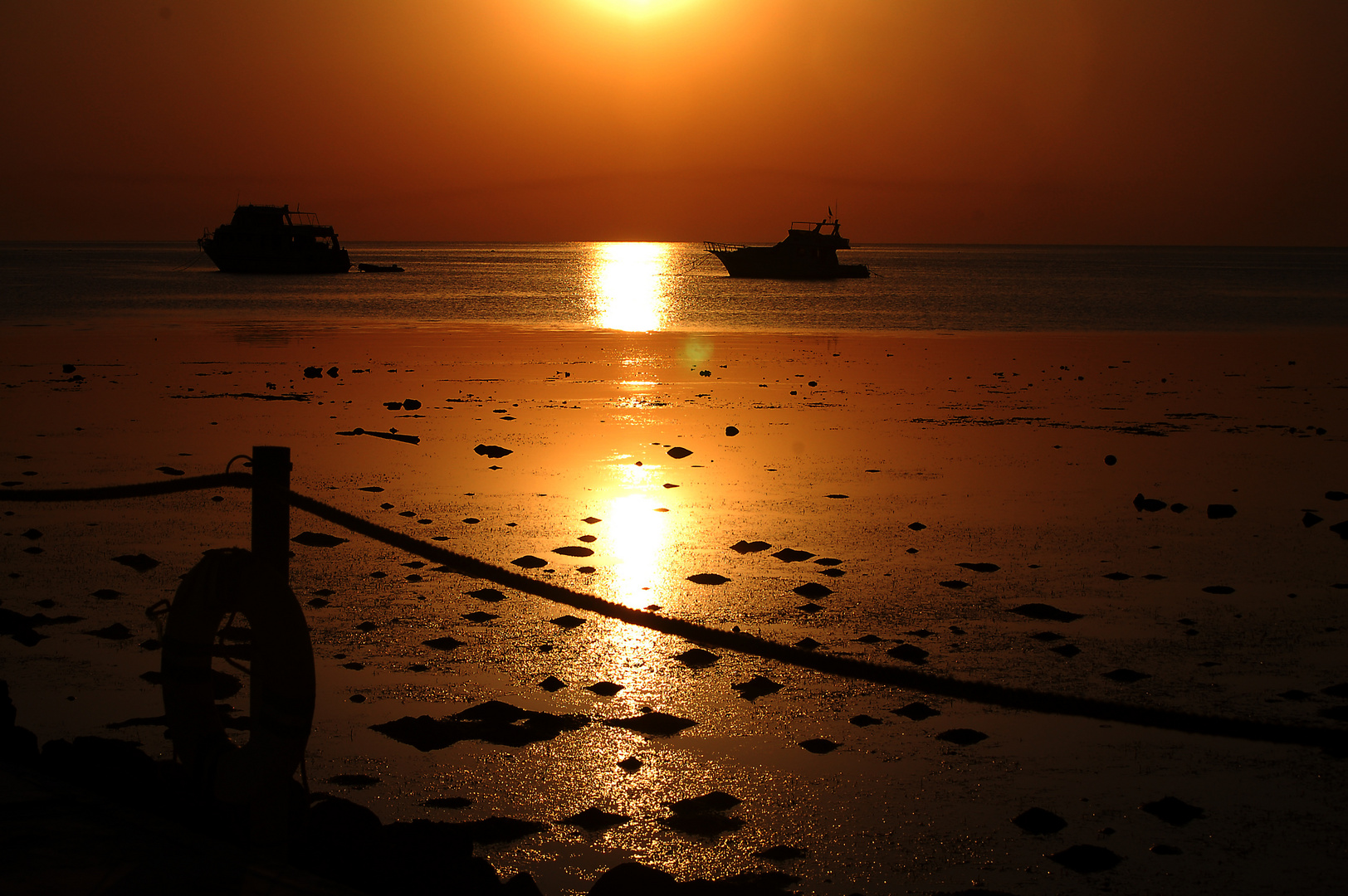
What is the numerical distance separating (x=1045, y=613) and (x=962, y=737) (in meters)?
2.52

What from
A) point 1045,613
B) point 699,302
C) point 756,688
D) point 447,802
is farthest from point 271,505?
point 699,302

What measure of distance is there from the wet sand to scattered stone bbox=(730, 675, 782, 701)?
0.07 m

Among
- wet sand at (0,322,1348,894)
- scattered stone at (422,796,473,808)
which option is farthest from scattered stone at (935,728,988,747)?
scattered stone at (422,796,473,808)

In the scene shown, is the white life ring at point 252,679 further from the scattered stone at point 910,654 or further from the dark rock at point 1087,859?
the scattered stone at point 910,654

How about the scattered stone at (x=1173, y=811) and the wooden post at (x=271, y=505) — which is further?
the scattered stone at (x=1173, y=811)

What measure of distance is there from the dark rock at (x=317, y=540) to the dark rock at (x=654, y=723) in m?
5.00

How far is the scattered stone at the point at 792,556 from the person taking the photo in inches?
408

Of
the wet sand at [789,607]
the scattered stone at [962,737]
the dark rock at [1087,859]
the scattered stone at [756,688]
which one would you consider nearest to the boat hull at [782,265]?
the wet sand at [789,607]

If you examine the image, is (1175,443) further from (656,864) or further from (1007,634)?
(656,864)

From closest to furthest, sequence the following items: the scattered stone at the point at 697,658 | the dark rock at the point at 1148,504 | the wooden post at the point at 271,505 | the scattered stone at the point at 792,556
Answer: the wooden post at the point at 271,505
the scattered stone at the point at 697,658
the scattered stone at the point at 792,556
the dark rock at the point at 1148,504

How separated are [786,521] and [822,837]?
6.44 m

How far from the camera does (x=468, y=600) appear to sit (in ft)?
30.3

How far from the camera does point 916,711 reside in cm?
714

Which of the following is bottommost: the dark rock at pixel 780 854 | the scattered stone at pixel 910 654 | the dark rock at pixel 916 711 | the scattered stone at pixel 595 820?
the scattered stone at pixel 595 820
